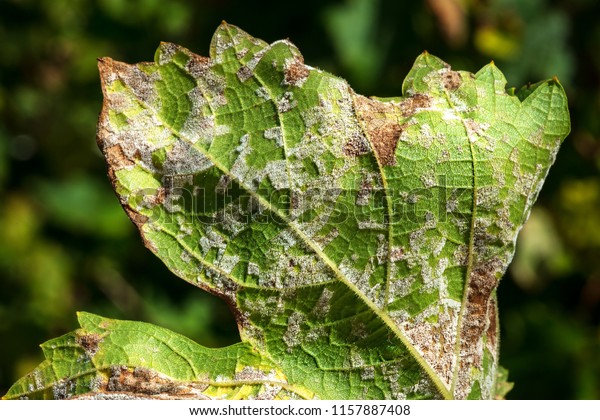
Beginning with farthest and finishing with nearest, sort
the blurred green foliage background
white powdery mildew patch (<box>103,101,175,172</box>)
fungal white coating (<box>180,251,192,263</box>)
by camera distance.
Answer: the blurred green foliage background → fungal white coating (<box>180,251,192,263</box>) → white powdery mildew patch (<box>103,101,175,172</box>)

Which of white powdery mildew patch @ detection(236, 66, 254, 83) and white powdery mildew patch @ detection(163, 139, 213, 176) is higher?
white powdery mildew patch @ detection(236, 66, 254, 83)

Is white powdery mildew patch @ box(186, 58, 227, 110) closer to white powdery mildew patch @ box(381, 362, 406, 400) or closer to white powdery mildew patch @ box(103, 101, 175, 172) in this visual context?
white powdery mildew patch @ box(103, 101, 175, 172)

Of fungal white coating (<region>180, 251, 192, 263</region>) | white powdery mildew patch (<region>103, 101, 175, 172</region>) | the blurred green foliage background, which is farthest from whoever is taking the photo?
the blurred green foliage background

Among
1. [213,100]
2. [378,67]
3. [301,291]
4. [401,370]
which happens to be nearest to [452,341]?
[401,370]

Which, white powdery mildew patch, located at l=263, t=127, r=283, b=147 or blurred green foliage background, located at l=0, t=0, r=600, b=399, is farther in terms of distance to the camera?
blurred green foliage background, located at l=0, t=0, r=600, b=399

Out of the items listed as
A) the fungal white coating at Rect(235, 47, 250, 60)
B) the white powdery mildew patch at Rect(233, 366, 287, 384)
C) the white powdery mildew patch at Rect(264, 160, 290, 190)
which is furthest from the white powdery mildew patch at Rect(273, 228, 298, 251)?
the fungal white coating at Rect(235, 47, 250, 60)

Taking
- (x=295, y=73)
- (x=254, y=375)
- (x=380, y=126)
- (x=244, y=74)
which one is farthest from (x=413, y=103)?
(x=254, y=375)

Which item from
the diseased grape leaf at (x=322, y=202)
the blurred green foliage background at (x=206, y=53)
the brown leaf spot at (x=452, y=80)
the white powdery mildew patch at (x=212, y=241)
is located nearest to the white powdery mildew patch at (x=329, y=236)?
the diseased grape leaf at (x=322, y=202)
